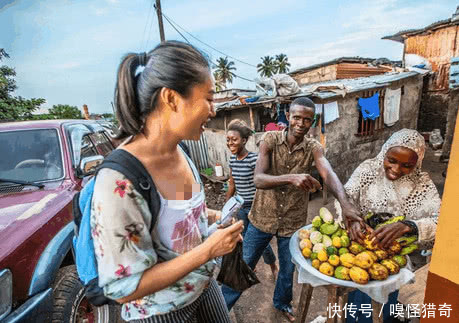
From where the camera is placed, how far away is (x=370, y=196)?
214 centimetres

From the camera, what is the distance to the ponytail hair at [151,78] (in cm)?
98

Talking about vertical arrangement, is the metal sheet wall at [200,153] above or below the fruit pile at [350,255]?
below

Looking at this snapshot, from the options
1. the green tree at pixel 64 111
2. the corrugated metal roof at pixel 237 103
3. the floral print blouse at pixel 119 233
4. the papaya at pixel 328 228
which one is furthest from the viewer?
the green tree at pixel 64 111

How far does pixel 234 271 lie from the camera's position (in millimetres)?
1684

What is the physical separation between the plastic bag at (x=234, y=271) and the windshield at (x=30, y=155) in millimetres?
2129

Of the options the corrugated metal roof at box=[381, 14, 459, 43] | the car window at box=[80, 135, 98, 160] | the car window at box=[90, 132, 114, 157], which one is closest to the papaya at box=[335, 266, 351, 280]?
the car window at box=[80, 135, 98, 160]

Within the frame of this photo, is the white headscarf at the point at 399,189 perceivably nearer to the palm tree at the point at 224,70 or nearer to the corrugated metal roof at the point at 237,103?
the corrugated metal roof at the point at 237,103

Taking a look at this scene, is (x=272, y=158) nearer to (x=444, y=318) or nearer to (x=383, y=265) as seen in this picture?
(x=383, y=265)

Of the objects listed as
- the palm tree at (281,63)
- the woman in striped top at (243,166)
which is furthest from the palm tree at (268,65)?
the woman in striped top at (243,166)

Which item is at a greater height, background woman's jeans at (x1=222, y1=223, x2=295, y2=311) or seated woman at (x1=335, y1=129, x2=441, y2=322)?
seated woman at (x1=335, y1=129, x2=441, y2=322)

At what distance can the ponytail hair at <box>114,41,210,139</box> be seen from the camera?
0.98 m

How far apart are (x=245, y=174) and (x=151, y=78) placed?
2577 mm

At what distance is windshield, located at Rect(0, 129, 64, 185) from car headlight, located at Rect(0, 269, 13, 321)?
4.03 ft

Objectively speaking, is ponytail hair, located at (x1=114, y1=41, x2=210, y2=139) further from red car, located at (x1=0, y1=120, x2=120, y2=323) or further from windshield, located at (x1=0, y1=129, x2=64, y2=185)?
windshield, located at (x1=0, y1=129, x2=64, y2=185)
